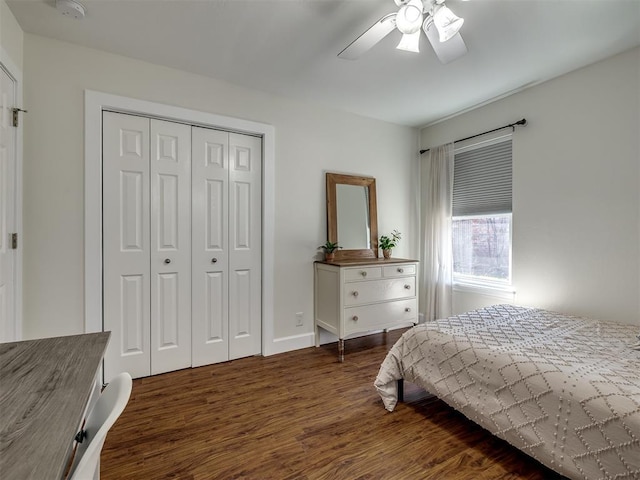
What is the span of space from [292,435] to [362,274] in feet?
5.04

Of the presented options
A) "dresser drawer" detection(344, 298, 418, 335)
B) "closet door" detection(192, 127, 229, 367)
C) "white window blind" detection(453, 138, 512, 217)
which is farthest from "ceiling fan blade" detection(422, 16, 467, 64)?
"dresser drawer" detection(344, 298, 418, 335)

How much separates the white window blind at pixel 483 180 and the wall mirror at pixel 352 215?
0.97m

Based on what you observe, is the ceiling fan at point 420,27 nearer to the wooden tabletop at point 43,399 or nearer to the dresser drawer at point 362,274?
the dresser drawer at point 362,274

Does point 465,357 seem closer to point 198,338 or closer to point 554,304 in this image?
point 554,304

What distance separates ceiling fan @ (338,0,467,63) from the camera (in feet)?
5.21

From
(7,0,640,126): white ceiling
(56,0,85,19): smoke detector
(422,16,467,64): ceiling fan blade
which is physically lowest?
(422,16,467,64): ceiling fan blade

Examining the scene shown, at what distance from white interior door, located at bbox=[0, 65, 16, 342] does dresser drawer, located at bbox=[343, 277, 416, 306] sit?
2370 millimetres

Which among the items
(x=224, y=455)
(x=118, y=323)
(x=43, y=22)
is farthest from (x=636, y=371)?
(x=43, y=22)

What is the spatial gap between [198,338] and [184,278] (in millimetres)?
552

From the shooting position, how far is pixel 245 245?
9.56 ft

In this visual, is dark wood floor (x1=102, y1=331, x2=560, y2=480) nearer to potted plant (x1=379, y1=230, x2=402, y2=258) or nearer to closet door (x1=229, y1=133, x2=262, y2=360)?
closet door (x1=229, y1=133, x2=262, y2=360)

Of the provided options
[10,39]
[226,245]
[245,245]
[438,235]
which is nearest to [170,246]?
[226,245]

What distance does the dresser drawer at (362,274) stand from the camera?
2.90 m

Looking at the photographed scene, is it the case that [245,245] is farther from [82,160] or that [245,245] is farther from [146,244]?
[82,160]
